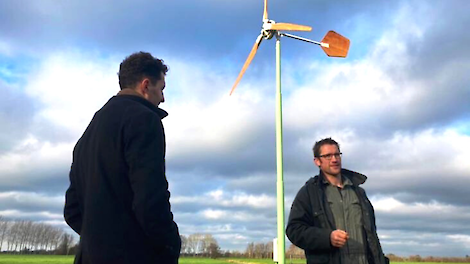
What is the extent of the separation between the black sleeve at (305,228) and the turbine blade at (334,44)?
9.81 meters

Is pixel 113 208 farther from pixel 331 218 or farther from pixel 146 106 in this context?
pixel 331 218

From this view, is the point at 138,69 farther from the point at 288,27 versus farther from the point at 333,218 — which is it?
the point at 288,27

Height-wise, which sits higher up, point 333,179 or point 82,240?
point 333,179

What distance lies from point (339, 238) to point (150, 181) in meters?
2.28

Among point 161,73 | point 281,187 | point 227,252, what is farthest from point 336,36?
point 227,252

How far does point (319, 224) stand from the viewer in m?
4.81

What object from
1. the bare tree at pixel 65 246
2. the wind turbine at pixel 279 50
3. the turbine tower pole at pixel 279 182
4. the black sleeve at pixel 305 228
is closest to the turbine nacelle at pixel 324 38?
the wind turbine at pixel 279 50

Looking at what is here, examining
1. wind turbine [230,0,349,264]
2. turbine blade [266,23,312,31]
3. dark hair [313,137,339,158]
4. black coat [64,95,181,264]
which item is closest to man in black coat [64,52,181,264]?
black coat [64,95,181,264]

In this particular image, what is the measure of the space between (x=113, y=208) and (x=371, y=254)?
2804 mm

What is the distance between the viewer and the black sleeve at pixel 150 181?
2820 millimetres

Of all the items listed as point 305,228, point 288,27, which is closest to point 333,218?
point 305,228

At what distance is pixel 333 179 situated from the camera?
5.06 m

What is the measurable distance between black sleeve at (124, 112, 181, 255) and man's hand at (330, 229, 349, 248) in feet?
6.31

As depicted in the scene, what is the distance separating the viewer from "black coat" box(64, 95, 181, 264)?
2.84 metres
